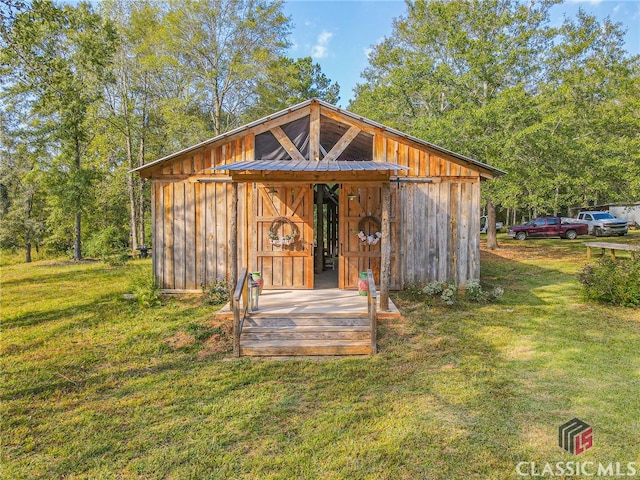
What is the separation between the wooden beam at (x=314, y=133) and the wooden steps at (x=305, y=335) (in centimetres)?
368

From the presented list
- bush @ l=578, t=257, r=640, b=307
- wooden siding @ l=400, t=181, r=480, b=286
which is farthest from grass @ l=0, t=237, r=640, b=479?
wooden siding @ l=400, t=181, r=480, b=286

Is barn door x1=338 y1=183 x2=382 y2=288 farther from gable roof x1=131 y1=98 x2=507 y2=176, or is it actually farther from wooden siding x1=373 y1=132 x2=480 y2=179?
gable roof x1=131 y1=98 x2=507 y2=176

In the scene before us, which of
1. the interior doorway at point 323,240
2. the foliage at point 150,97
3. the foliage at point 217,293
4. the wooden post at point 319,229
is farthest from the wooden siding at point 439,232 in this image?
the foliage at point 150,97

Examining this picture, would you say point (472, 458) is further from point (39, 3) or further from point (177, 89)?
point (177, 89)

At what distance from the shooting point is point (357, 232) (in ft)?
25.9

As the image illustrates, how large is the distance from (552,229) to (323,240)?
17.1m

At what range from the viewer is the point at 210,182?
A: 8.02 m

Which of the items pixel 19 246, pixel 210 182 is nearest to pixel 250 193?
pixel 210 182

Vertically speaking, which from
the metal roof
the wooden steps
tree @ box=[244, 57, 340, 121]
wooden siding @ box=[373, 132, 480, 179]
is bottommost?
the wooden steps

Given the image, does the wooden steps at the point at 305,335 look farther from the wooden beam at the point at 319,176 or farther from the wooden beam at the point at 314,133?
the wooden beam at the point at 314,133

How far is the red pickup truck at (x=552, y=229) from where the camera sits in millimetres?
21125

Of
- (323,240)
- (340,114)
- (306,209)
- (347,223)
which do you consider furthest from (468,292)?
(340,114)

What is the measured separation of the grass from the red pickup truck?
53.1 ft

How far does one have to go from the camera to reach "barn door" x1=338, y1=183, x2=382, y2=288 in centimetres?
786
